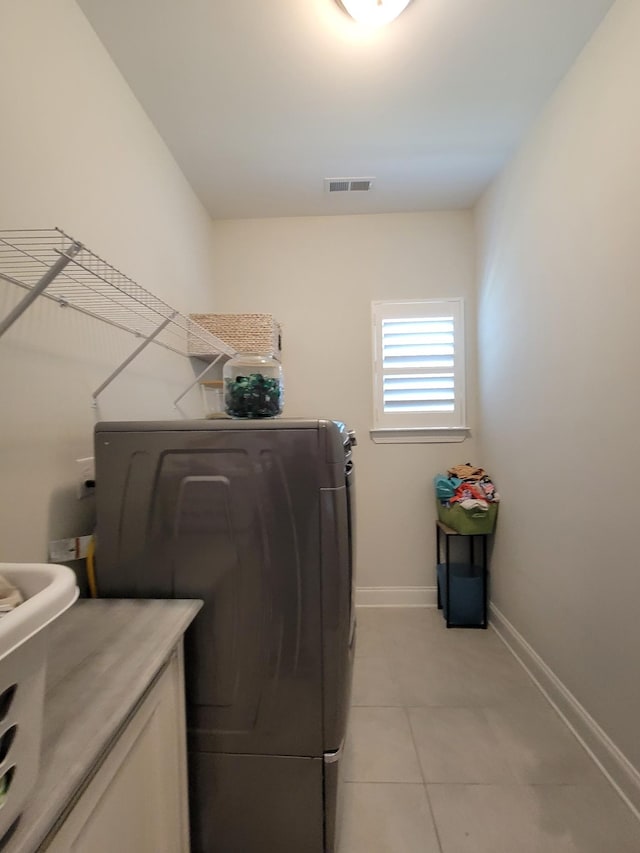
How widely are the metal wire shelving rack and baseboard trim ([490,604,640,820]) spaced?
214 cm

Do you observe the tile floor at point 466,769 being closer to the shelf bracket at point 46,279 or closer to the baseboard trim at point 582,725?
the baseboard trim at point 582,725

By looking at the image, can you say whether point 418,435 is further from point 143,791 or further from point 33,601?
point 33,601

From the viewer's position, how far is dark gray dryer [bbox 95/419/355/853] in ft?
3.97

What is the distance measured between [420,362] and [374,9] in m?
1.88

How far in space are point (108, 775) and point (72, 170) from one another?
157 cm

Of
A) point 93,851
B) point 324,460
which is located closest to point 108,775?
point 93,851

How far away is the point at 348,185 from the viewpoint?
8.59 ft

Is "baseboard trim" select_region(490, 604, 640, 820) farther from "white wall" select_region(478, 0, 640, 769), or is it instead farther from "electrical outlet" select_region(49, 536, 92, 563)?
"electrical outlet" select_region(49, 536, 92, 563)

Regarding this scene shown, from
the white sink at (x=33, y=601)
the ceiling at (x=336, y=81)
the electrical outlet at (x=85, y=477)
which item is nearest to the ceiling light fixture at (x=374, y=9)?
the ceiling at (x=336, y=81)

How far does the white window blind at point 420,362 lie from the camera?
9.88 feet

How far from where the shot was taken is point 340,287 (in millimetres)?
3045

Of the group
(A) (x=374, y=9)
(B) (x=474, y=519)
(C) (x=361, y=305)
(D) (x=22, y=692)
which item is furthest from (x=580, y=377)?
(D) (x=22, y=692)

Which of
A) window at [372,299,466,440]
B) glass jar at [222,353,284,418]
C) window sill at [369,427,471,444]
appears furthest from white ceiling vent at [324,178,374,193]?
glass jar at [222,353,284,418]

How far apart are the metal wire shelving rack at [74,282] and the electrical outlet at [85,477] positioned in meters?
0.23
